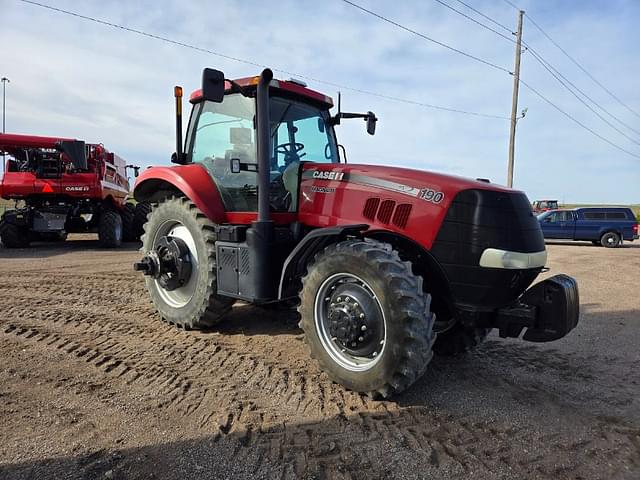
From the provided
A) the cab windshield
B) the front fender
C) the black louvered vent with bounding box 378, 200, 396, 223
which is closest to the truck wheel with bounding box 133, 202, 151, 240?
the front fender

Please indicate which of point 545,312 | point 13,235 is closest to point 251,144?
point 545,312

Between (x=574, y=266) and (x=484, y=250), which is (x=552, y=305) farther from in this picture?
(x=574, y=266)

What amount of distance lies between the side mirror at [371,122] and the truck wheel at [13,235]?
1034 centimetres

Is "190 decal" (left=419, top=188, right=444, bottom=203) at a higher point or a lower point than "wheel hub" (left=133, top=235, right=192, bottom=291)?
higher

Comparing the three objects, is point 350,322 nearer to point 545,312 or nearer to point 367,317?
point 367,317

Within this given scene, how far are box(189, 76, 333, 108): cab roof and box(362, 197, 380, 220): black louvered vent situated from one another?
4.70 feet

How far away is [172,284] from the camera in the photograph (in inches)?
181

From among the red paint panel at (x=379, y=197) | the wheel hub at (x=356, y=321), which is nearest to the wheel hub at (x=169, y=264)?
the red paint panel at (x=379, y=197)

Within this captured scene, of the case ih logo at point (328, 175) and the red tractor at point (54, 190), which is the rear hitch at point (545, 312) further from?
the red tractor at point (54, 190)

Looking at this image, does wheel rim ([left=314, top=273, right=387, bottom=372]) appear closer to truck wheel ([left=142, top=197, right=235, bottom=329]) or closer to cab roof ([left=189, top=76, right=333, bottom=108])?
truck wheel ([left=142, top=197, right=235, bottom=329])

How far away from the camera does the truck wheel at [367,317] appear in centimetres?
273

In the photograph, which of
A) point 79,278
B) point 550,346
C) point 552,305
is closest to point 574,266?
point 550,346

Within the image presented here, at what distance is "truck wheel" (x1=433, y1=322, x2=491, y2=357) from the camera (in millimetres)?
3625

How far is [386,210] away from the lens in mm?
3264
